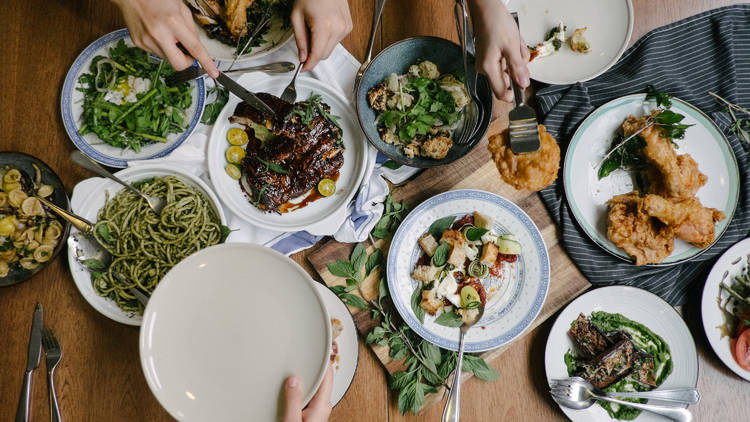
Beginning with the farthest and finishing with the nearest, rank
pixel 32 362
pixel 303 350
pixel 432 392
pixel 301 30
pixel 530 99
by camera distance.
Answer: pixel 530 99 < pixel 432 392 < pixel 32 362 < pixel 301 30 < pixel 303 350

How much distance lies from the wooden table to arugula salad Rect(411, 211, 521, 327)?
37cm

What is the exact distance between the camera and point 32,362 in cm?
200

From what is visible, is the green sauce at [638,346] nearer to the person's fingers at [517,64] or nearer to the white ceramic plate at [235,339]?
the person's fingers at [517,64]

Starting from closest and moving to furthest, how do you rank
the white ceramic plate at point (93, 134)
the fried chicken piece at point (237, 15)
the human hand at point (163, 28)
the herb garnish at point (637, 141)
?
1. the human hand at point (163, 28)
2. the fried chicken piece at point (237, 15)
3. the white ceramic plate at point (93, 134)
4. the herb garnish at point (637, 141)

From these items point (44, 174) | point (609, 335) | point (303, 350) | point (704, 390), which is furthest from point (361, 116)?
point (704, 390)

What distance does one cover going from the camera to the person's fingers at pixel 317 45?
1.85m

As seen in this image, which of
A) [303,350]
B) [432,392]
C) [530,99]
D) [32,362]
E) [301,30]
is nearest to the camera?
[303,350]

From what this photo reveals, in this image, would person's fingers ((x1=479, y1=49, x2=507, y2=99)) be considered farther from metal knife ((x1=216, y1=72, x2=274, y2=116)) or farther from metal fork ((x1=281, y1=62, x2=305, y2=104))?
metal knife ((x1=216, y1=72, x2=274, y2=116))

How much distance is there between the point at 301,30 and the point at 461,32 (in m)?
0.77

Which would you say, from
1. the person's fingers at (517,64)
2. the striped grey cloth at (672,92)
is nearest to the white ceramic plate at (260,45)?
the person's fingers at (517,64)

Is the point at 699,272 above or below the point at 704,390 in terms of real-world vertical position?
above

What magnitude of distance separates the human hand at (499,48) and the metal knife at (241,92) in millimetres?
1007

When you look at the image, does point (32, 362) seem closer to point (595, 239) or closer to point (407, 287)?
point (407, 287)

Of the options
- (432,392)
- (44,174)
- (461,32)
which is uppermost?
(461,32)
